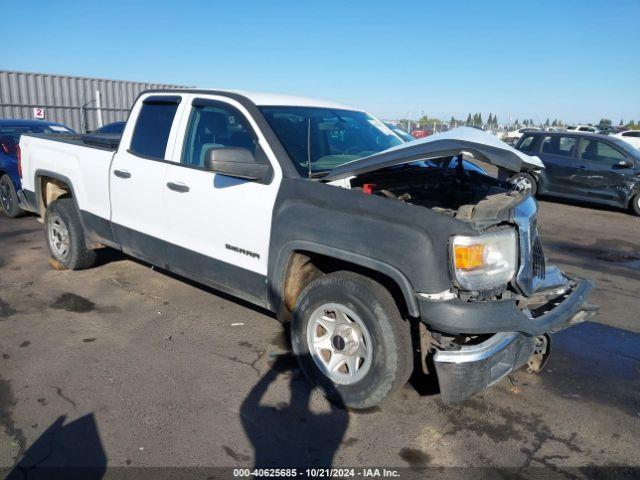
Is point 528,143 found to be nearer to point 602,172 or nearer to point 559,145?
point 559,145

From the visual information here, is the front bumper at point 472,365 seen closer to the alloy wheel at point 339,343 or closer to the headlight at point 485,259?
the headlight at point 485,259

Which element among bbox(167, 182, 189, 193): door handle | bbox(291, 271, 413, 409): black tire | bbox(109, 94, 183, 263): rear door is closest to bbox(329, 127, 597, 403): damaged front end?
bbox(291, 271, 413, 409): black tire

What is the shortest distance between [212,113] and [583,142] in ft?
34.1

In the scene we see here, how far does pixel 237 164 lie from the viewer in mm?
3523

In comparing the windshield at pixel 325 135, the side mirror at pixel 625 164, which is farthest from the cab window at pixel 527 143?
the windshield at pixel 325 135

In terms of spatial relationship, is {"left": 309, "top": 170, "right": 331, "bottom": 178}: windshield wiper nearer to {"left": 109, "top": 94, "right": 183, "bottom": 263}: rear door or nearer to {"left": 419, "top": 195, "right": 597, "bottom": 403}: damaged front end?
{"left": 419, "top": 195, "right": 597, "bottom": 403}: damaged front end

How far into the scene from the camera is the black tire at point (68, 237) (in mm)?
5625

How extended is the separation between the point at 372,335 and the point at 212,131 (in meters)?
2.17

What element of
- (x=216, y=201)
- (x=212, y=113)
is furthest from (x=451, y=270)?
(x=212, y=113)

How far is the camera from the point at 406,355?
10.2 ft

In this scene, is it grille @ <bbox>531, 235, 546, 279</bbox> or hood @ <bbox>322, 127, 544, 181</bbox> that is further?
grille @ <bbox>531, 235, 546, 279</bbox>

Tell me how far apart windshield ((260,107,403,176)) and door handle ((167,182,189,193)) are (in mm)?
859

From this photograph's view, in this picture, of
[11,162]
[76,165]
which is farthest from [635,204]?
[11,162]

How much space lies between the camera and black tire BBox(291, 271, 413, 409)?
3.06 meters
